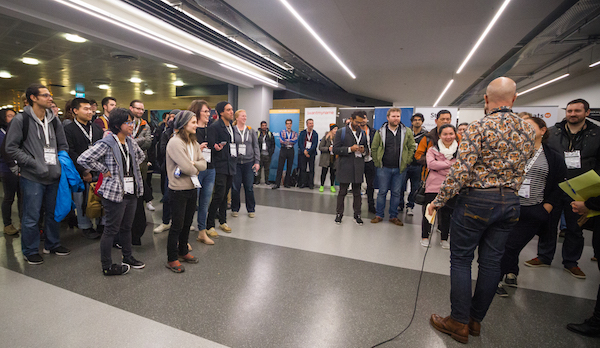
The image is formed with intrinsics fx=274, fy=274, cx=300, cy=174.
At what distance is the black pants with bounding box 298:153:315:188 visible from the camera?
23.9 feet

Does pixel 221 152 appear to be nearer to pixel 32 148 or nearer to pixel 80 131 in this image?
pixel 80 131

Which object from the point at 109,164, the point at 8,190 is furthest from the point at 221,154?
the point at 8,190

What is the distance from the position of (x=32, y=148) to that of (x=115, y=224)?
1111 mm

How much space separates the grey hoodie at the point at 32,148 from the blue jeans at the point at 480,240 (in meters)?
3.51

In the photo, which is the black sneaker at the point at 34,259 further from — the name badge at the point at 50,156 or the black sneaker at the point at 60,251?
the name badge at the point at 50,156

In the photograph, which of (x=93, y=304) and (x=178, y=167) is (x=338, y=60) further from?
(x=93, y=304)

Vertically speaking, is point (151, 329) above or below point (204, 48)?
below

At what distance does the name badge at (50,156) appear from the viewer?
8.57 ft

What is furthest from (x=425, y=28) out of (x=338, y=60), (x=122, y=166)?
(x=122, y=166)

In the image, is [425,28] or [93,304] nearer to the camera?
[93,304]

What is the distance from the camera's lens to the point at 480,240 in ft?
5.87

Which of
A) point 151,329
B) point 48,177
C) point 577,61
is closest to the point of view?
point 151,329

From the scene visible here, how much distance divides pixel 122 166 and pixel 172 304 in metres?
1.25

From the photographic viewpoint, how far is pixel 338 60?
24.9 ft
